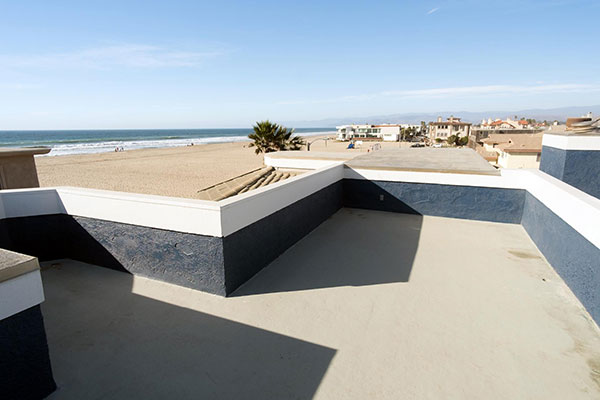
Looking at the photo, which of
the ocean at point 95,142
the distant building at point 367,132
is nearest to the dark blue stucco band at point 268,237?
the ocean at point 95,142

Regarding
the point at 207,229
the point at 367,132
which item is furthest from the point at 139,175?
the point at 367,132

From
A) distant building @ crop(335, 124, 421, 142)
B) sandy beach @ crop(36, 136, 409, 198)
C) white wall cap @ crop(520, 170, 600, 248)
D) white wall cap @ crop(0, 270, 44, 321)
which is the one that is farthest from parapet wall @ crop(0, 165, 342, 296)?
distant building @ crop(335, 124, 421, 142)

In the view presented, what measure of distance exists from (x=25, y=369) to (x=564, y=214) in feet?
28.7

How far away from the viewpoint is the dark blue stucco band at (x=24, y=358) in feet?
10.6

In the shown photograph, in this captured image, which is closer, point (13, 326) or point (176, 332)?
point (13, 326)

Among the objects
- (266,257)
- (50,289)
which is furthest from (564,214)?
(50,289)

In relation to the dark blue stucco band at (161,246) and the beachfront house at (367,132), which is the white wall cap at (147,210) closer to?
the dark blue stucco band at (161,246)

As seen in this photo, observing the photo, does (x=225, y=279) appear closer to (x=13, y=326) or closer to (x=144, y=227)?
(x=144, y=227)

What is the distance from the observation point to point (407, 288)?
6.02 m

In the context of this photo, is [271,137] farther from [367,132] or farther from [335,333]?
[367,132]

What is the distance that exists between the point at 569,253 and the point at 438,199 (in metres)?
4.63

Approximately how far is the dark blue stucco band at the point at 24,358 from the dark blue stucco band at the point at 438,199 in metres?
9.58

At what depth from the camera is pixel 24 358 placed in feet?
11.1

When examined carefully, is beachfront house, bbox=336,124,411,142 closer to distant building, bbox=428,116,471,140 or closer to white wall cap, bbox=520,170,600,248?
distant building, bbox=428,116,471,140
